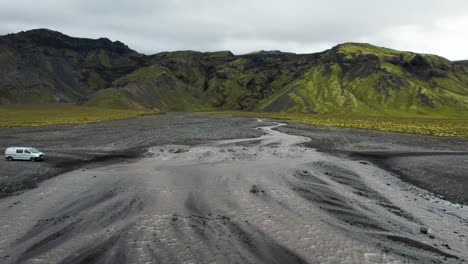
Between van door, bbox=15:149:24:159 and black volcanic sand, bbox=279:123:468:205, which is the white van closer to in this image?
van door, bbox=15:149:24:159

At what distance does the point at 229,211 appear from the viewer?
901 inches

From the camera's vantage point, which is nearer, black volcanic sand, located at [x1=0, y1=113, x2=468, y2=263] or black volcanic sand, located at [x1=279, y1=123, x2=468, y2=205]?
black volcanic sand, located at [x1=0, y1=113, x2=468, y2=263]

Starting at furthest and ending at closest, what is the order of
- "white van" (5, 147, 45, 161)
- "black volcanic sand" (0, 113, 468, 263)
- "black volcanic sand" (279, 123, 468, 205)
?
"white van" (5, 147, 45, 161)
"black volcanic sand" (279, 123, 468, 205)
"black volcanic sand" (0, 113, 468, 263)

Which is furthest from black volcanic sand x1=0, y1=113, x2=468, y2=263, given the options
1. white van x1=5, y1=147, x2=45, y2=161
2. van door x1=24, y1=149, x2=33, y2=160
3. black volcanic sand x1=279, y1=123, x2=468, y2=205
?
van door x1=24, y1=149, x2=33, y2=160

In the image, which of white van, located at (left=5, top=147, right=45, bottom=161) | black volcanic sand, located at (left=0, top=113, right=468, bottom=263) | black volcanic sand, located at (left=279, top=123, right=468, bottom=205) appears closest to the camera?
black volcanic sand, located at (left=0, top=113, right=468, bottom=263)

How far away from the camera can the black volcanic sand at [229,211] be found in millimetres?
16609

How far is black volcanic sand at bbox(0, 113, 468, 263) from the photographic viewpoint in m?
16.6

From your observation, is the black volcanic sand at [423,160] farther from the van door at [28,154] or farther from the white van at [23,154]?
the van door at [28,154]

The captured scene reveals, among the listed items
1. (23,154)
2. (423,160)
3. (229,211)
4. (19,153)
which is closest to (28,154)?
(23,154)

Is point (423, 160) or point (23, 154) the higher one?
point (423, 160)

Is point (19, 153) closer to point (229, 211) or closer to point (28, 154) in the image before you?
point (28, 154)

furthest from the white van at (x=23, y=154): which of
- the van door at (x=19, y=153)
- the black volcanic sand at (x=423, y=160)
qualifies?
the black volcanic sand at (x=423, y=160)

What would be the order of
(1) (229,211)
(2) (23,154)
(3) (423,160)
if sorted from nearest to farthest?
(1) (229,211), (2) (23,154), (3) (423,160)

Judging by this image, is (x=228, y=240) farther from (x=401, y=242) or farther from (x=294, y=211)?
(x=401, y=242)
